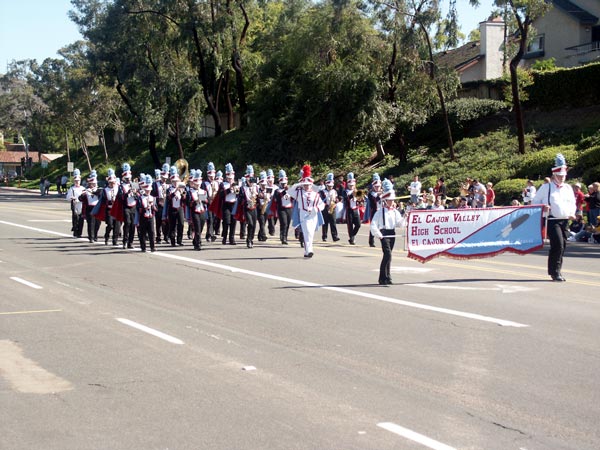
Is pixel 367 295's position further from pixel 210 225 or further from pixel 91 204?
pixel 91 204

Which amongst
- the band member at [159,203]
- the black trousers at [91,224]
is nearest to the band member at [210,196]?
the band member at [159,203]

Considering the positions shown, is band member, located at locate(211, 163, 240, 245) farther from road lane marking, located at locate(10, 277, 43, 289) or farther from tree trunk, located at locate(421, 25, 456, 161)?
tree trunk, located at locate(421, 25, 456, 161)

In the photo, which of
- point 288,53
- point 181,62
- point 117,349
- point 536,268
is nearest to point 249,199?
point 536,268

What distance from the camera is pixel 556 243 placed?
48.0 feet

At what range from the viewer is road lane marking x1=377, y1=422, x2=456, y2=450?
6156mm

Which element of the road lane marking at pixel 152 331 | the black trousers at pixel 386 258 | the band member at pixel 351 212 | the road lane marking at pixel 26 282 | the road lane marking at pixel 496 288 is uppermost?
the band member at pixel 351 212

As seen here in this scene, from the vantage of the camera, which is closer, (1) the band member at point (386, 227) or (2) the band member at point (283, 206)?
(1) the band member at point (386, 227)

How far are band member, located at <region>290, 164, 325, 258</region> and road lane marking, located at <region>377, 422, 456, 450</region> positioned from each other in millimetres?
12408

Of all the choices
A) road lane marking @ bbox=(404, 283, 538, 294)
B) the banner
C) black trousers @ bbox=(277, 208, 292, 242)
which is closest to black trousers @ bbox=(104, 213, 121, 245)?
black trousers @ bbox=(277, 208, 292, 242)

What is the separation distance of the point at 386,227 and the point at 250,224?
818 cm

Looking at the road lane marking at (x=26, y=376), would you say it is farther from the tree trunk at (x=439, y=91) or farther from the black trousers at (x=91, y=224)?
the tree trunk at (x=439, y=91)

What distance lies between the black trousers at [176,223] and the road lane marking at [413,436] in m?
16.8

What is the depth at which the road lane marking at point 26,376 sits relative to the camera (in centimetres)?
791

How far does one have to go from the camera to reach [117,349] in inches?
377
